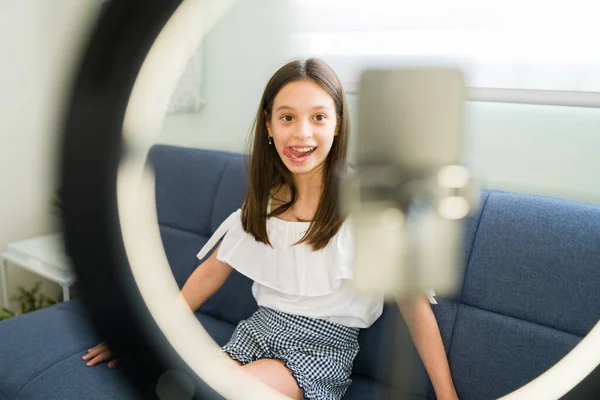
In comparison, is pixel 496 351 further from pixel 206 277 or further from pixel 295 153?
pixel 295 153

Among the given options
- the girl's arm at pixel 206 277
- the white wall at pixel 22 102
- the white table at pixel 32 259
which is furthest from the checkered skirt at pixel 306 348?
the white wall at pixel 22 102

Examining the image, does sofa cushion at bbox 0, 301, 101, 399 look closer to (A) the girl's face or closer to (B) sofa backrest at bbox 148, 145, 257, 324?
(B) sofa backrest at bbox 148, 145, 257, 324

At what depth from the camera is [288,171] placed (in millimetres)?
892

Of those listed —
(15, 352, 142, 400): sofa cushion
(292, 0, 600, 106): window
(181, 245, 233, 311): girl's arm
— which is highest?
(292, 0, 600, 106): window

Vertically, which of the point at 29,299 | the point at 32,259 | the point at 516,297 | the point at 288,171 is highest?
the point at 288,171

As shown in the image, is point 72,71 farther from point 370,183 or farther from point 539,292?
point 539,292

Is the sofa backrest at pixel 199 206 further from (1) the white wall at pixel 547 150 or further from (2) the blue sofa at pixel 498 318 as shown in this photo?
(1) the white wall at pixel 547 150

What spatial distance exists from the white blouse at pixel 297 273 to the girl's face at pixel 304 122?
36 cm

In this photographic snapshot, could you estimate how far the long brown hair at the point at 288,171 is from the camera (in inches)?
22.9

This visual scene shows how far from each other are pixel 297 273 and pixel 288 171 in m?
0.31

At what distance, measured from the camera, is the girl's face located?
572mm

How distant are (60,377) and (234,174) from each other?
78 centimetres

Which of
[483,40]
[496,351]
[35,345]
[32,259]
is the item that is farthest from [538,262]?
[32,259]

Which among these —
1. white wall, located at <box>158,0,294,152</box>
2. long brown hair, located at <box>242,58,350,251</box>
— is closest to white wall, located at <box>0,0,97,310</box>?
white wall, located at <box>158,0,294,152</box>
